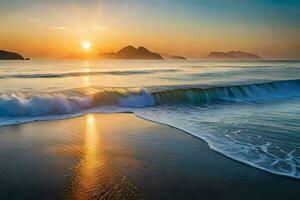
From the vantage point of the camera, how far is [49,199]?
190 inches

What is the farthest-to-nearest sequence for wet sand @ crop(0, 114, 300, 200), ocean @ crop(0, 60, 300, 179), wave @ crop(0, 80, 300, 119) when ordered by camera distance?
wave @ crop(0, 80, 300, 119) → ocean @ crop(0, 60, 300, 179) → wet sand @ crop(0, 114, 300, 200)

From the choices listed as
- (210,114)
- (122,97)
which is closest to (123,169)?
(210,114)

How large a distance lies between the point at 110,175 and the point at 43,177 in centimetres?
128

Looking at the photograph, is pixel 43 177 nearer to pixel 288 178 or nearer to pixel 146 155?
pixel 146 155

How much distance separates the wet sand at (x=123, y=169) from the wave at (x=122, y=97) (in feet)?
10.7

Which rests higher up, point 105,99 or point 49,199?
point 105,99

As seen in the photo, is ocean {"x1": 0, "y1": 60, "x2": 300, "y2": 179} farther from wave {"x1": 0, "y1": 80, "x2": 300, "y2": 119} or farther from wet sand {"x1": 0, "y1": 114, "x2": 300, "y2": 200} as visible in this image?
wet sand {"x1": 0, "y1": 114, "x2": 300, "y2": 200}

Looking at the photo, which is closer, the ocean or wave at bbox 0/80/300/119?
the ocean

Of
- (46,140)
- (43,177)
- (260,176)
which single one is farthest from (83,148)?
(260,176)

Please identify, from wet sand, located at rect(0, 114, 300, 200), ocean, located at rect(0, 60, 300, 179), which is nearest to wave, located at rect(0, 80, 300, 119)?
ocean, located at rect(0, 60, 300, 179)

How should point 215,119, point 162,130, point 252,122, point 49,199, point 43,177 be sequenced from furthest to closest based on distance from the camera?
point 215,119, point 252,122, point 162,130, point 43,177, point 49,199

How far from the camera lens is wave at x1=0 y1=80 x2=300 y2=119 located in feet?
41.2

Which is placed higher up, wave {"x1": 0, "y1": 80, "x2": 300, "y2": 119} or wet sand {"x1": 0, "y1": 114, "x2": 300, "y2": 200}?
wave {"x1": 0, "y1": 80, "x2": 300, "y2": 119}

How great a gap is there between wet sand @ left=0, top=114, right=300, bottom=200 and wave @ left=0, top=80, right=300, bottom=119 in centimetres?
327
